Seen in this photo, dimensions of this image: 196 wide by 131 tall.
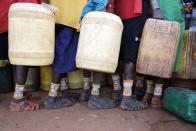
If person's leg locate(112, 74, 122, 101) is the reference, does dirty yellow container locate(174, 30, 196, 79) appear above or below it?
above

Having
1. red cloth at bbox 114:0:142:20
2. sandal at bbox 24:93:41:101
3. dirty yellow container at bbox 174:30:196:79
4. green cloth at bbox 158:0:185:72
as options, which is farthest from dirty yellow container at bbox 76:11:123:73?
sandal at bbox 24:93:41:101

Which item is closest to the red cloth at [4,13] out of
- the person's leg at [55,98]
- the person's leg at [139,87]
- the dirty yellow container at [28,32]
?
the dirty yellow container at [28,32]

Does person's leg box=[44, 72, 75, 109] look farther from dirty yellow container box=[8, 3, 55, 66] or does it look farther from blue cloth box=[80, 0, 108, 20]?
blue cloth box=[80, 0, 108, 20]

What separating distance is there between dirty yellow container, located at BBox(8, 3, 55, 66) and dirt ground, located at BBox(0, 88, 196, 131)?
0.61m

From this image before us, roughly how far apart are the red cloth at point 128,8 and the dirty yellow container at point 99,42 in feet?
1.23

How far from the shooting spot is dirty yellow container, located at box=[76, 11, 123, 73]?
3.71 metres

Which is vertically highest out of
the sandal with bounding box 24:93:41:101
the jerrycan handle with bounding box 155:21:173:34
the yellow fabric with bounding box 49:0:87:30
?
the yellow fabric with bounding box 49:0:87:30

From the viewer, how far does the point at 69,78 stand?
4.89m

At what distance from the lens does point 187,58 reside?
14.1 feet

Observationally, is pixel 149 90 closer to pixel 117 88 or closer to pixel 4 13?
pixel 117 88

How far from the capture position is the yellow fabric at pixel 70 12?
4.18m

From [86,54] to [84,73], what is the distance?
909 mm

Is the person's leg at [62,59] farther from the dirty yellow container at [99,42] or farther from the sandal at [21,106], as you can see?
the dirty yellow container at [99,42]

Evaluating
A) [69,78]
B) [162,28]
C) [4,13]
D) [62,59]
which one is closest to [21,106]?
[62,59]
